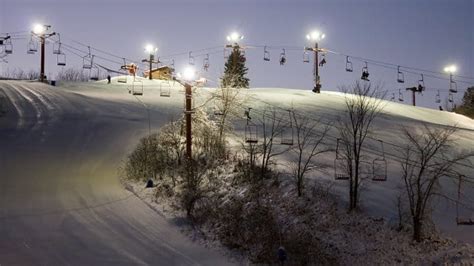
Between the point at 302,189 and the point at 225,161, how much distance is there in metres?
5.70

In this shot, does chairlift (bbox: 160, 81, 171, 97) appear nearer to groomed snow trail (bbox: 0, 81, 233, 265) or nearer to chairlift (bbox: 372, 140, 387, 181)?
groomed snow trail (bbox: 0, 81, 233, 265)

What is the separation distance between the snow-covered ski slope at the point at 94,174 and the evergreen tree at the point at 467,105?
11.8m

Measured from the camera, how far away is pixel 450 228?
762 inches

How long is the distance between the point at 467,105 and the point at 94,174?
2089 inches

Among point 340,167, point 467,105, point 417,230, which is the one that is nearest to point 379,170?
point 340,167

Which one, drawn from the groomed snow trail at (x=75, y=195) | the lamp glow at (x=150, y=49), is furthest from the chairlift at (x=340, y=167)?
the lamp glow at (x=150, y=49)

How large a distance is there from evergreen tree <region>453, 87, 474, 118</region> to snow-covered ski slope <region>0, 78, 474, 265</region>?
1181 centimetres

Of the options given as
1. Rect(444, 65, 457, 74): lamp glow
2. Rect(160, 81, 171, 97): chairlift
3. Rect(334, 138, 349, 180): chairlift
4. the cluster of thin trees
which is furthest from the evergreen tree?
Rect(334, 138, 349, 180): chairlift

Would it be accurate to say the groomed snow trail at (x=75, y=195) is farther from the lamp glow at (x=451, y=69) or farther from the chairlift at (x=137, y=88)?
the lamp glow at (x=451, y=69)

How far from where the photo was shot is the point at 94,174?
2764 centimetres

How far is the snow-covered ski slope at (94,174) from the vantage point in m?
17.5

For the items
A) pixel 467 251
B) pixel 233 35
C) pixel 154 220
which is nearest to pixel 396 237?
pixel 467 251

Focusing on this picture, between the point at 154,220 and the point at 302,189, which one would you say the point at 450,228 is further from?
the point at 154,220

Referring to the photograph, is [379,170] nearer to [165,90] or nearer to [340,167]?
[340,167]
